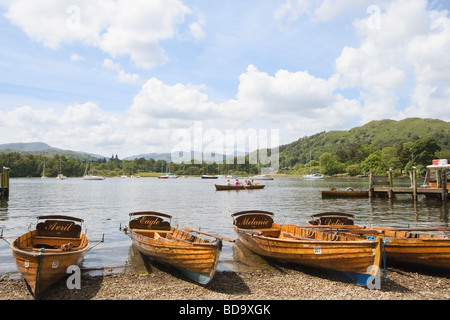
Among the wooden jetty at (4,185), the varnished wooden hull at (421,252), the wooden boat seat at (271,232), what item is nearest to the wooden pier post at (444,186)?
the wooden boat seat at (271,232)

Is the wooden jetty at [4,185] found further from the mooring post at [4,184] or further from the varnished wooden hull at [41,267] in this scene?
the varnished wooden hull at [41,267]

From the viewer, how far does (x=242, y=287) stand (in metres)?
12.3

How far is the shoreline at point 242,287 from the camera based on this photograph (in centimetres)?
1115

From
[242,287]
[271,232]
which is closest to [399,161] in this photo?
[271,232]

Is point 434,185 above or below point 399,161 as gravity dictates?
below

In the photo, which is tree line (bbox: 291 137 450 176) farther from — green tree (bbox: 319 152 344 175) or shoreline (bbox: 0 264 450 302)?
shoreline (bbox: 0 264 450 302)

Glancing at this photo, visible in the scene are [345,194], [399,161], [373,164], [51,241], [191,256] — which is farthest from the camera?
[373,164]

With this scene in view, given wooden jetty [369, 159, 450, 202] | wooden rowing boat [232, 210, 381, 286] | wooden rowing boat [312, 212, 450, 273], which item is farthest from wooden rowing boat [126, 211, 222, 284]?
wooden jetty [369, 159, 450, 202]

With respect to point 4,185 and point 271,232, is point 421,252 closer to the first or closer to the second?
point 271,232

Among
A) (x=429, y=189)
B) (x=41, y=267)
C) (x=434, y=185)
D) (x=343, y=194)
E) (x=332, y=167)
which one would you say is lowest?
(x=343, y=194)

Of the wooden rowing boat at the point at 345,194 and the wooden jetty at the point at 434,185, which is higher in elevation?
the wooden jetty at the point at 434,185

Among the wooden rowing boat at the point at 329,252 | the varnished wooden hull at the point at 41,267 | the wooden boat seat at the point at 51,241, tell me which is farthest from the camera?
the wooden boat seat at the point at 51,241

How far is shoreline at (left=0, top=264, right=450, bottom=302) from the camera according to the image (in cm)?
1115

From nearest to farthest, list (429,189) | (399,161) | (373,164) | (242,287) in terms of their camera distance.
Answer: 1. (242,287)
2. (429,189)
3. (399,161)
4. (373,164)
